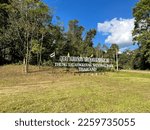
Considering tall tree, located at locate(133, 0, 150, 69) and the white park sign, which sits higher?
tall tree, located at locate(133, 0, 150, 69)

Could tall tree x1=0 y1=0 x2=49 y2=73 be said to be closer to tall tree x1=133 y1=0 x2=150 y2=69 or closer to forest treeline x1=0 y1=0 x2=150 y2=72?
forest treeline x1=0 y1=0 x2=150 y2=72

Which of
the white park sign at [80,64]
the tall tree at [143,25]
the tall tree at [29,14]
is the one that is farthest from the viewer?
the tall tree at [143,25]

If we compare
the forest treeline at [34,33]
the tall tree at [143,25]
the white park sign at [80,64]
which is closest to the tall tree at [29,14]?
the forest treeline at [34,33]

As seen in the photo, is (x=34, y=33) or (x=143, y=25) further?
(x=143, y=25)

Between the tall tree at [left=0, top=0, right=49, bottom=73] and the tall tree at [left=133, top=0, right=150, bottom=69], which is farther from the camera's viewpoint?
the tall tree at [left=133, top=0, right=150, bottom=69]

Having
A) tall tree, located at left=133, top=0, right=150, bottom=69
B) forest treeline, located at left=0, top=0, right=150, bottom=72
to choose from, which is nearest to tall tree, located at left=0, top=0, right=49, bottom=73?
forest treeline, located at left=0, top=0, right=150, bottom=72

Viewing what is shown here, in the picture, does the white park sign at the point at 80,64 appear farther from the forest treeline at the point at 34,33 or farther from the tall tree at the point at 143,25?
the tall tree at the point at 143,25

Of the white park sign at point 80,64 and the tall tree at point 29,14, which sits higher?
the tall tree at point 29,14

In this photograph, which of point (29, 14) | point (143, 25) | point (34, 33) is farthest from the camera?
point (143, 25)

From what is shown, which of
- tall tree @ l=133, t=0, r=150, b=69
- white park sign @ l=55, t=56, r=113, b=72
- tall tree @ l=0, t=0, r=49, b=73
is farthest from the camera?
tall tree @ l=133, t=0, r=150, b=69

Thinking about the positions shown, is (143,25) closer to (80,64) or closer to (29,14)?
(80,64)

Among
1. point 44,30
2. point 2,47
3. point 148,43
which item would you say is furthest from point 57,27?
point 148,43

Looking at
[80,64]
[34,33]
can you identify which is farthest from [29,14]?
[80,64]

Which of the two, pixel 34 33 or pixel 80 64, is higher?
pixel 34 33
